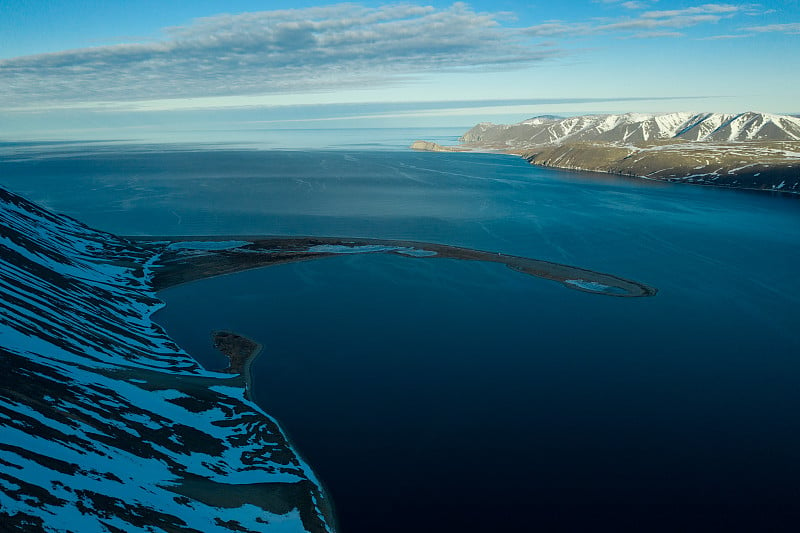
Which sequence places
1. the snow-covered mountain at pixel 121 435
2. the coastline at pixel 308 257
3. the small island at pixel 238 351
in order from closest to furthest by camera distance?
the snow-covered mountain at pixel 121 435 → the small island at pixel 238 351 → the coastline at pixel 308 257

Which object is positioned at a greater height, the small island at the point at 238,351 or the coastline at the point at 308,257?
the coastline at the point at 308,257

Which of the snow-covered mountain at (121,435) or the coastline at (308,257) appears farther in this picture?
the coastline at (308,257)

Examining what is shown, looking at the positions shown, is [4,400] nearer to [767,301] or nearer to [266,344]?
[266,344]

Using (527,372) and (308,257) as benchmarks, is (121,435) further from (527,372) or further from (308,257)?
(308,257)

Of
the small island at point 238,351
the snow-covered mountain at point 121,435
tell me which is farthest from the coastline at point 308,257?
the snow-covered mountain at point 121,435

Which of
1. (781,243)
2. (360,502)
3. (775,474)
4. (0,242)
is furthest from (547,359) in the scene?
(781,243)

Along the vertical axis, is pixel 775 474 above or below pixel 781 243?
below

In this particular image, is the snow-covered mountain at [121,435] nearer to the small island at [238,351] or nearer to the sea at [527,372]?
the small island at [238,351]
